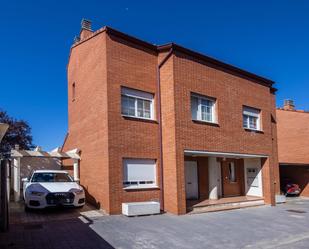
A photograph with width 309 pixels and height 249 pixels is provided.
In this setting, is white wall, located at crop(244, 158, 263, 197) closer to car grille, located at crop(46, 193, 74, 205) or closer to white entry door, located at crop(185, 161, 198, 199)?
white entry door, located at crop(185, 161, 198, 199)

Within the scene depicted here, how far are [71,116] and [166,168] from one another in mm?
7151

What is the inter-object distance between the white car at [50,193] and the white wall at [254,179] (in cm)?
1059

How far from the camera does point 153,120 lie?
1403 centimetres

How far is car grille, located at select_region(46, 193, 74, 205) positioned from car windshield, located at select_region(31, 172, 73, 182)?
1.44 metres

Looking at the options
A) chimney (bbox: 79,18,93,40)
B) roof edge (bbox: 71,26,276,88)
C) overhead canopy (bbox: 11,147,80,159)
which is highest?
chimney (bbox: 79,18,93,40)

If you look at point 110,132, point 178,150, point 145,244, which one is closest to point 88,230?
point 145,244

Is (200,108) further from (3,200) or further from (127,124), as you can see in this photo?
(3,200)

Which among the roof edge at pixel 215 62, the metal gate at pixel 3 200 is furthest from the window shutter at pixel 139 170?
the roof edge at pixel 215 62

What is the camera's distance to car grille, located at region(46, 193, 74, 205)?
11516 mm

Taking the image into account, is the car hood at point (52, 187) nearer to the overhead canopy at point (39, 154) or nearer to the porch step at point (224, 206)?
the overhead canopy at point (39, 154)

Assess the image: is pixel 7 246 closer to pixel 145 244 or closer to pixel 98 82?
pixel 145 244

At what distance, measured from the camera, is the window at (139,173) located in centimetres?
1298

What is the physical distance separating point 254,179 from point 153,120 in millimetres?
8219

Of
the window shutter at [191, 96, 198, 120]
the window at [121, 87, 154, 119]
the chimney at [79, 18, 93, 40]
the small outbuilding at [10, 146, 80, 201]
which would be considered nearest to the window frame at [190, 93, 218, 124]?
the window shutter at [191, 96, 198, 120]
